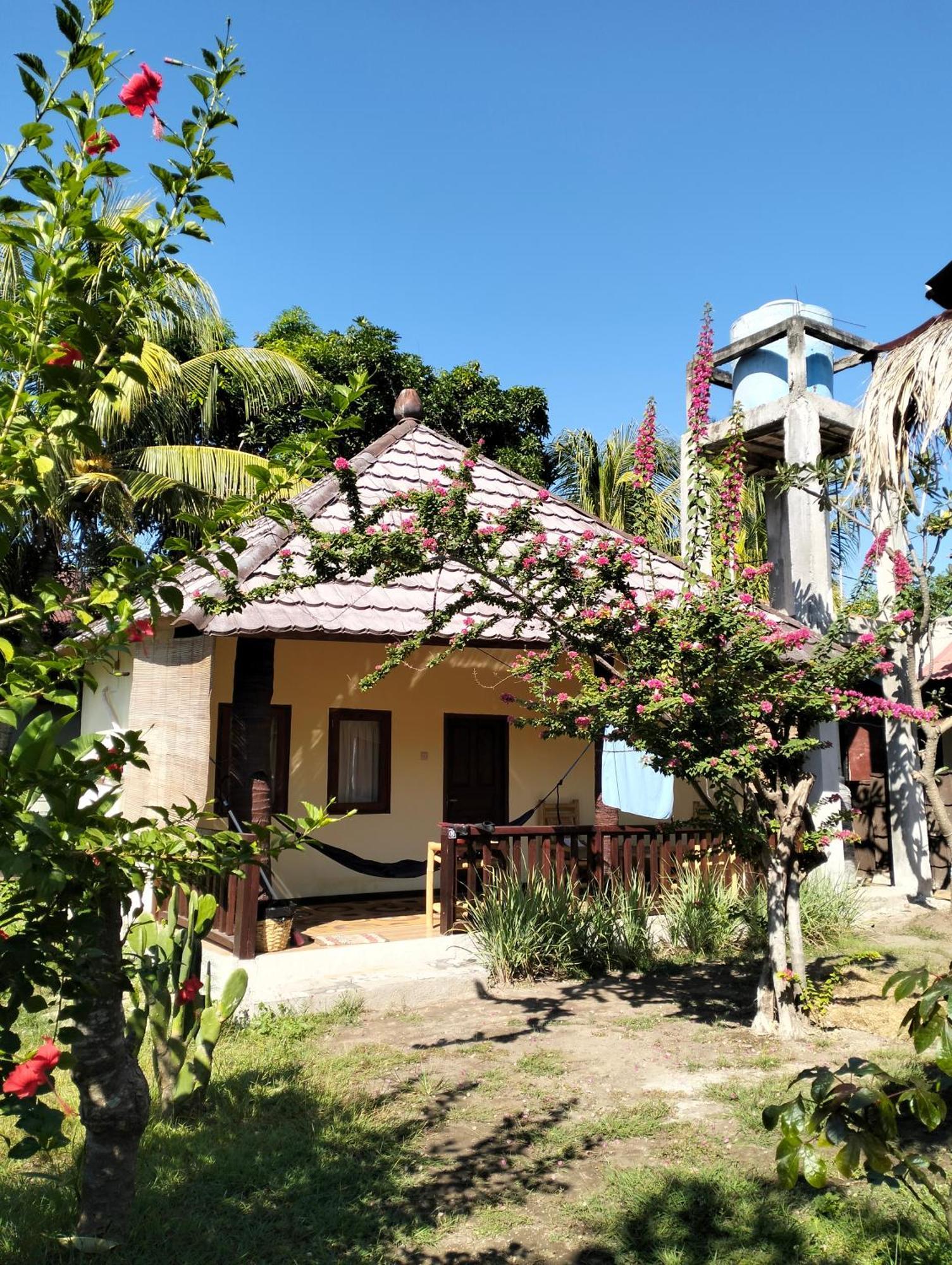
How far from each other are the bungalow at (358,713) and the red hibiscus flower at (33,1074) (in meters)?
4.96

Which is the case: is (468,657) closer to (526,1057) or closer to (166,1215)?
(526,1057)

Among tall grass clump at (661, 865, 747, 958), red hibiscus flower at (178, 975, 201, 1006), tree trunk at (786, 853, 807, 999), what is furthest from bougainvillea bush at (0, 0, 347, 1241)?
tall grass clump at (661, 865, 747, 958)

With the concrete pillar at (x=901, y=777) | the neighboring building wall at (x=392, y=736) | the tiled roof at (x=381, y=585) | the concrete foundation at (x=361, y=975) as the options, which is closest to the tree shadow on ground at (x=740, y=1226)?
the concrete foundation at (x=361, y=975)

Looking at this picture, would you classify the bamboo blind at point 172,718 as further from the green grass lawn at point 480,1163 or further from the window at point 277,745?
the green grass lawn at point 480,1163

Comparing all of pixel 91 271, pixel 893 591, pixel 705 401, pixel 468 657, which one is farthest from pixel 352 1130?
pixel 893 591

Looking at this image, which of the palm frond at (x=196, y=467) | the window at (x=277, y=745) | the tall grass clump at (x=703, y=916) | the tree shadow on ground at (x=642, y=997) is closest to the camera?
the tree shadow on ground at (x=642, y=997)

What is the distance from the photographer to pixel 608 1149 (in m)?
4.20

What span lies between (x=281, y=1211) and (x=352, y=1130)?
2.57 feet

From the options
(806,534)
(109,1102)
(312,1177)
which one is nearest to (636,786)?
(806,534)

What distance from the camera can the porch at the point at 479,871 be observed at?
25.6 ft

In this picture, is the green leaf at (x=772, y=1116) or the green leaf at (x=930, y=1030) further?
the green leaf at (x=772, y=1116)

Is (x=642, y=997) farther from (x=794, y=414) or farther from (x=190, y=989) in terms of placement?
(x=794, y=414)

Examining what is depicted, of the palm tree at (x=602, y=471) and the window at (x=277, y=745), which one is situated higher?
the palm tree at (x=602, y=471)

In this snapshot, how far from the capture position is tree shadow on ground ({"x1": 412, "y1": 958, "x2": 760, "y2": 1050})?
604 cm
